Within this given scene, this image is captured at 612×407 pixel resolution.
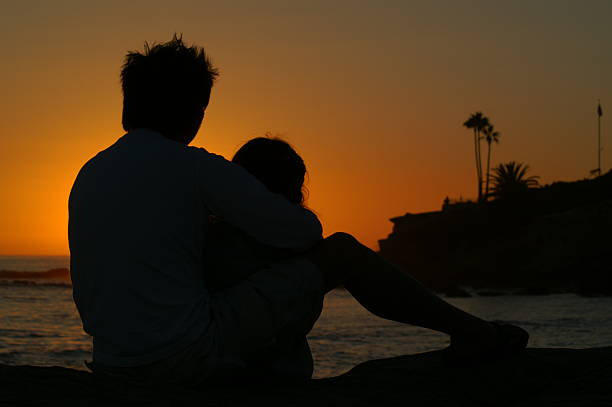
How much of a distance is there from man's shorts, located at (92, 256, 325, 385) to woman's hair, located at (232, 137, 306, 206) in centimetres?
38

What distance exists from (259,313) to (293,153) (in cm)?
71

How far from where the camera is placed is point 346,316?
34219mm

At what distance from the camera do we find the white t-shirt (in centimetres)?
227

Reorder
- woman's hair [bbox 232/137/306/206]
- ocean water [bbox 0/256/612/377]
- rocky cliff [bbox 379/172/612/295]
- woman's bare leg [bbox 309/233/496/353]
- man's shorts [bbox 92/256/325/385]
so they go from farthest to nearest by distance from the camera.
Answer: rocky cliff [bbox 379/172/612/295], ocean water [bbox 0/256/612/377], woman's hair [bbox 232/137/306/206], woman's bare leg [bbox 309/233/496/353], man's shorts [bbox 92/256/325/385]

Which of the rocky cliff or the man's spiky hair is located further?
the rocky cliff

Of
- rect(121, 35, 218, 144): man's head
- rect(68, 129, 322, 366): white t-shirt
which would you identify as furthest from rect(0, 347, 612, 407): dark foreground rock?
rect(121, 35, 218, 144): man's head

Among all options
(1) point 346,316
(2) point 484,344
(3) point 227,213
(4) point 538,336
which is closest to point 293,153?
(3) point 227,213

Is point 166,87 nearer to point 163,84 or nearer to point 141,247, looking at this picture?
point 163,84

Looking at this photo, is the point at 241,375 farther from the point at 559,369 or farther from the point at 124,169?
the point at 559,369

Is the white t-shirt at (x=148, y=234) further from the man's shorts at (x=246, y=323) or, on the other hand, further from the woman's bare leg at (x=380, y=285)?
the woman's bare leg at (x=380, y=285)

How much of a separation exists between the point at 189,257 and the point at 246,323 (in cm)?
33

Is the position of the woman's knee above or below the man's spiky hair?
below

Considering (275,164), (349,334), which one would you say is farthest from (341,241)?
(349,334)

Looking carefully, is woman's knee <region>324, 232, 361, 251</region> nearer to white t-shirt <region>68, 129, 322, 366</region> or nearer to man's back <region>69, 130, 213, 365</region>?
white t-shirt <region>68, 129, 322, 366</region>
